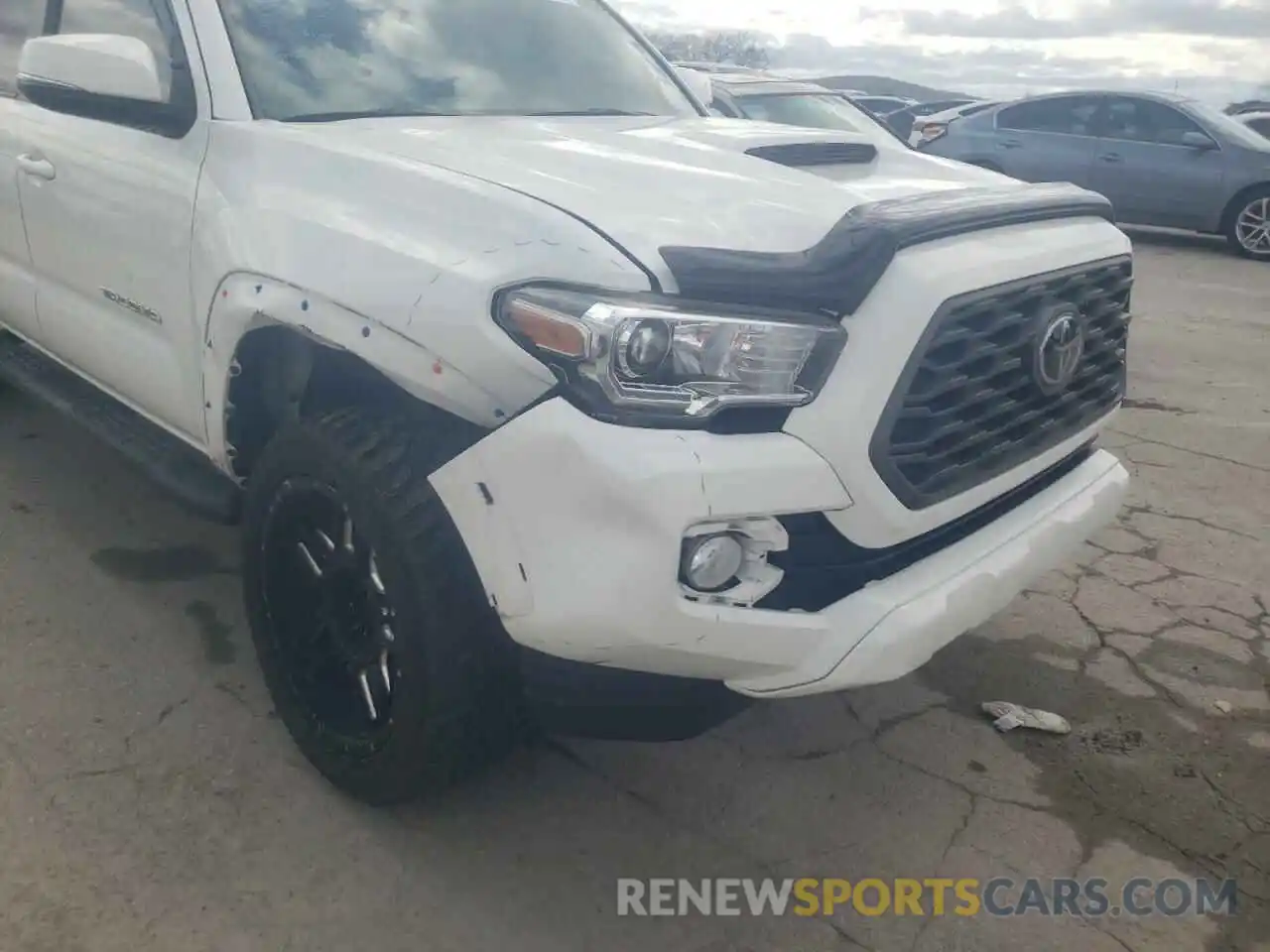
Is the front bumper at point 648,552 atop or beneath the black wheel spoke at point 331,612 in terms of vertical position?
atop

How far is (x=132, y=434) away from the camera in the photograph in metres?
3.24

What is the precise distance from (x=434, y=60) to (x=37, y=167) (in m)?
1.34

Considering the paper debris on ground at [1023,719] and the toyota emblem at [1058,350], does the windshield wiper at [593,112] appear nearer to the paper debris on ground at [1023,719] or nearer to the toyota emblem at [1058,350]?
the toyota emblem at [1058,350]

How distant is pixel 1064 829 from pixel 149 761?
6.94 ft

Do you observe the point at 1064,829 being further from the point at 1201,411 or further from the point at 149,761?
the point at 1201,411

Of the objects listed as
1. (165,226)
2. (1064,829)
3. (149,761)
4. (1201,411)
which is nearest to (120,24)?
(165,226)

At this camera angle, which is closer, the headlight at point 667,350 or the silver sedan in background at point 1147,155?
the headlight at point 667,350

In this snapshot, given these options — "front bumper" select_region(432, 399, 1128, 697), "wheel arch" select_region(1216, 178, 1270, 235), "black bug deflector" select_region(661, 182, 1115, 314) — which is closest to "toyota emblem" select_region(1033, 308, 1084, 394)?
"black bug deflector" select_region(661, 182, 1115, 314)

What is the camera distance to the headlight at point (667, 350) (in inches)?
73.9

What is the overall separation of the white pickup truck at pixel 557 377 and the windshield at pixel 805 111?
4.44 metres

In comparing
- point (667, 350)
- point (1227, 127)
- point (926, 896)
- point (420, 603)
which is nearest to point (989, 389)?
point (667, 350)

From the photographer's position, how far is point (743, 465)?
1.87m

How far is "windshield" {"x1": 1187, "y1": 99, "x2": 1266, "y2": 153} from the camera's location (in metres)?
10.8

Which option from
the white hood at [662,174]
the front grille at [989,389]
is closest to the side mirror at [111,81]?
the white hood at [662,174]
